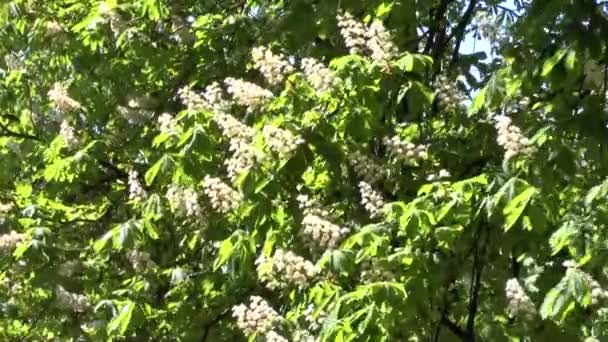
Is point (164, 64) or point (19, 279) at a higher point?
point (164, 64)

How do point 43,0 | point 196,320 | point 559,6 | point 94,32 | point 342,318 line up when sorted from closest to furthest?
point 559,6 < point 342,318 < point 196,320 < point 94,32 < point 43,0

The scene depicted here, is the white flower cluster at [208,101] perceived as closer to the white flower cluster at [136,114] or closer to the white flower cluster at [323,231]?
the white flower cluster at [323,231]

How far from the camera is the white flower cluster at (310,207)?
4414 mm

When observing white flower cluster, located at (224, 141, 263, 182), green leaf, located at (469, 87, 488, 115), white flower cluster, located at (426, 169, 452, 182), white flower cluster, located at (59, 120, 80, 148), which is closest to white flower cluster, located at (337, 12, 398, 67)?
green leaf, located at (469, 87, 488, 115)

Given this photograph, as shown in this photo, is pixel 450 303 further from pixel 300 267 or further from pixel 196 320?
pixel 196 320

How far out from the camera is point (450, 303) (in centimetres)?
502

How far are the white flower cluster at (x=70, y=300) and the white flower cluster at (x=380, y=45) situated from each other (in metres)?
2.61

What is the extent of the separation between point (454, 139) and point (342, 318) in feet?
4.67

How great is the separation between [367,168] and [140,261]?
1990 mm

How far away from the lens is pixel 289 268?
170 inches

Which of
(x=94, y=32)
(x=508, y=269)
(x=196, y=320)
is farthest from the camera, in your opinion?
(x=94, y=32)

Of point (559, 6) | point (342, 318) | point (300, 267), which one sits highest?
point (559, 6)

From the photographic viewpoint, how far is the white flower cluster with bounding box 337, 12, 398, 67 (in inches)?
179

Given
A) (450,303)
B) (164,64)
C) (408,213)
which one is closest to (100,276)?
(164,64)
